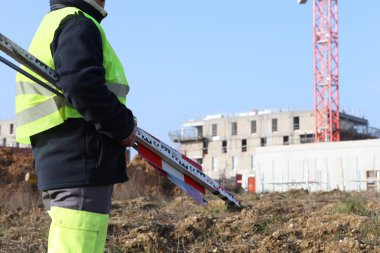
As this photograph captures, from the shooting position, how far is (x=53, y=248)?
8.52ft

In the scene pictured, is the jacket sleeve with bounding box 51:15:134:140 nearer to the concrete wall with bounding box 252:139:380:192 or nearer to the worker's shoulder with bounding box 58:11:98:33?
the worker's shoulder with bounding box 58:11:98:33

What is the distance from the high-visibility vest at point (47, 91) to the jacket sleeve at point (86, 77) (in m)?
0.10

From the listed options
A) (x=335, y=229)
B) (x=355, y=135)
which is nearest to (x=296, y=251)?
(x=335, y=229)

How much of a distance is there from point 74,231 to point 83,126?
47 cm

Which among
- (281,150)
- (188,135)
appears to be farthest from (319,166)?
(188,135)

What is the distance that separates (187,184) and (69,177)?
1.03 metres

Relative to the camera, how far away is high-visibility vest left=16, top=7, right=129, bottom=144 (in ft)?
9.02

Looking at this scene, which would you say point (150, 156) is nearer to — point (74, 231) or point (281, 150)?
point (74, 231)

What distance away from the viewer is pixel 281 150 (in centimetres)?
5009

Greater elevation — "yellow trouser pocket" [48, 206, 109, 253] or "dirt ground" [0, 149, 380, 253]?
"yellow trouser pocket" [48, 206, 109, 253]

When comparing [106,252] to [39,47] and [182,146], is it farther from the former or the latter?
[182,146]

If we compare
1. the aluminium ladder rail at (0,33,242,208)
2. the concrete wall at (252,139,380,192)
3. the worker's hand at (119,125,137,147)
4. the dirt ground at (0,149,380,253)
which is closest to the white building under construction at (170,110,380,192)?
the concrete wall at (252,139,380,192)

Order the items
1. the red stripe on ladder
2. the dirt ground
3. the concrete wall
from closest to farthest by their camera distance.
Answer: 1. the red stripe on ladder
2. the dirt ground
3. the concrete wall

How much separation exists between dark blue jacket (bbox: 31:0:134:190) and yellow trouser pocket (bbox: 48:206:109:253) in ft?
0.43
